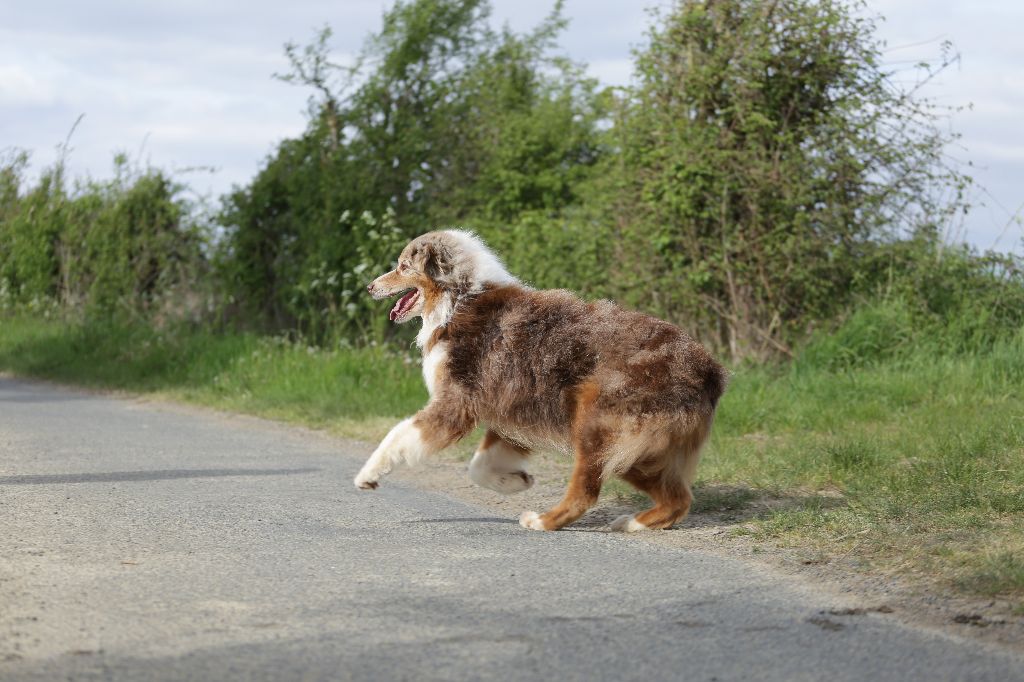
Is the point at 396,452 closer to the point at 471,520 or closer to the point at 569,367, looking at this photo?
the point at 471,520

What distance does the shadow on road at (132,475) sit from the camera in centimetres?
834

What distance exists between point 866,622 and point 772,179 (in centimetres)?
834

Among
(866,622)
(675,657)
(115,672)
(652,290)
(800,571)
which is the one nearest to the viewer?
(115,672)

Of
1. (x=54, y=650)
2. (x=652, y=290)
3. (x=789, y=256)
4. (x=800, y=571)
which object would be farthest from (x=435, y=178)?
(x=54, y=650)

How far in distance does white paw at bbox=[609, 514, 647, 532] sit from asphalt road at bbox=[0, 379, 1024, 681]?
0.43ft

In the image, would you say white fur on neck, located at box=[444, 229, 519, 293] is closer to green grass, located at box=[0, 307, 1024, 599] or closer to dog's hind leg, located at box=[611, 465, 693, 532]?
dog's hind leg, located at box=[611, 465, 693, 532]

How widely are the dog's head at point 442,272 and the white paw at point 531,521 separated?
1.22 m

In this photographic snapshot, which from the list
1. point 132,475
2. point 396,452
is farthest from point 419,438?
point 132,475

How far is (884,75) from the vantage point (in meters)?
13.0

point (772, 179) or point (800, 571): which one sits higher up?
point (772, 179)

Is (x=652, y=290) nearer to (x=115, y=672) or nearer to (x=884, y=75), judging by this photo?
(x=884, y=75)

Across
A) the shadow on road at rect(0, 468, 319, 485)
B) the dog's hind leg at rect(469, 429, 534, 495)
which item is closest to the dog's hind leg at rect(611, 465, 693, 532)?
the dog's hind leg at rect(469, 429, 534, 495)

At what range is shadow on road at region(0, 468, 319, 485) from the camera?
27.3 feet

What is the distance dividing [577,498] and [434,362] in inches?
41.2
